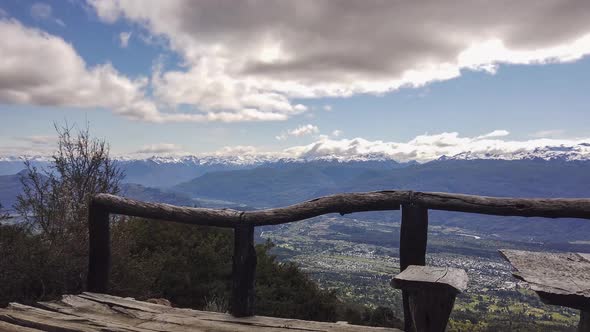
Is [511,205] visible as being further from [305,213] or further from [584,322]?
[305,213]

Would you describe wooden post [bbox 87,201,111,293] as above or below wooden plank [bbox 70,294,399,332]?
above

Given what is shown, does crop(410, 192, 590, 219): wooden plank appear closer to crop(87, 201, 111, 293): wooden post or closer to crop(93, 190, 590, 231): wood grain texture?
crop(93, 190, 590, 231): wood grain texture

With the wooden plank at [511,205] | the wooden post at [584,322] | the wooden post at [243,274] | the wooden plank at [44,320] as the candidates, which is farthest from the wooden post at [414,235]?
the wooden plank at [44,320]

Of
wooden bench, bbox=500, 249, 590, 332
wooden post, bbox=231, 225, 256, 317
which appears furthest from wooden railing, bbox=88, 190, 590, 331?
wooden bench, bbox=500, 249, 590, 332

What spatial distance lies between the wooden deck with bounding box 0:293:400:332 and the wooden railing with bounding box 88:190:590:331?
35 cm

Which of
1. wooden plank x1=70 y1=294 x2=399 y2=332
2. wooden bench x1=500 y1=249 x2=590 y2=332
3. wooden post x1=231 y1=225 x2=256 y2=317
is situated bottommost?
wooden plank x1=70 y1=294 x2=399 y2=332

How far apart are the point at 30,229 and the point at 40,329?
22.8 feet

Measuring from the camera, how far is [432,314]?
307 centimetres

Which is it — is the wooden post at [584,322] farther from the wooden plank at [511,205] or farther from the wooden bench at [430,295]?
the wooden plank at [511,205]

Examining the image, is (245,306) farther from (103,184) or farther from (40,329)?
(103,184)

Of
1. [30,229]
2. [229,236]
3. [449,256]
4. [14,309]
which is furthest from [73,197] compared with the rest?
[449,256]

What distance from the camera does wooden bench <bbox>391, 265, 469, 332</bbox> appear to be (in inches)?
116

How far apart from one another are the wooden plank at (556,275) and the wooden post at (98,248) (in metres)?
4.90

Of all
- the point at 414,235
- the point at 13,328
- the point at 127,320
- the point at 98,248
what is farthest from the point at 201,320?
the point at 414,235
